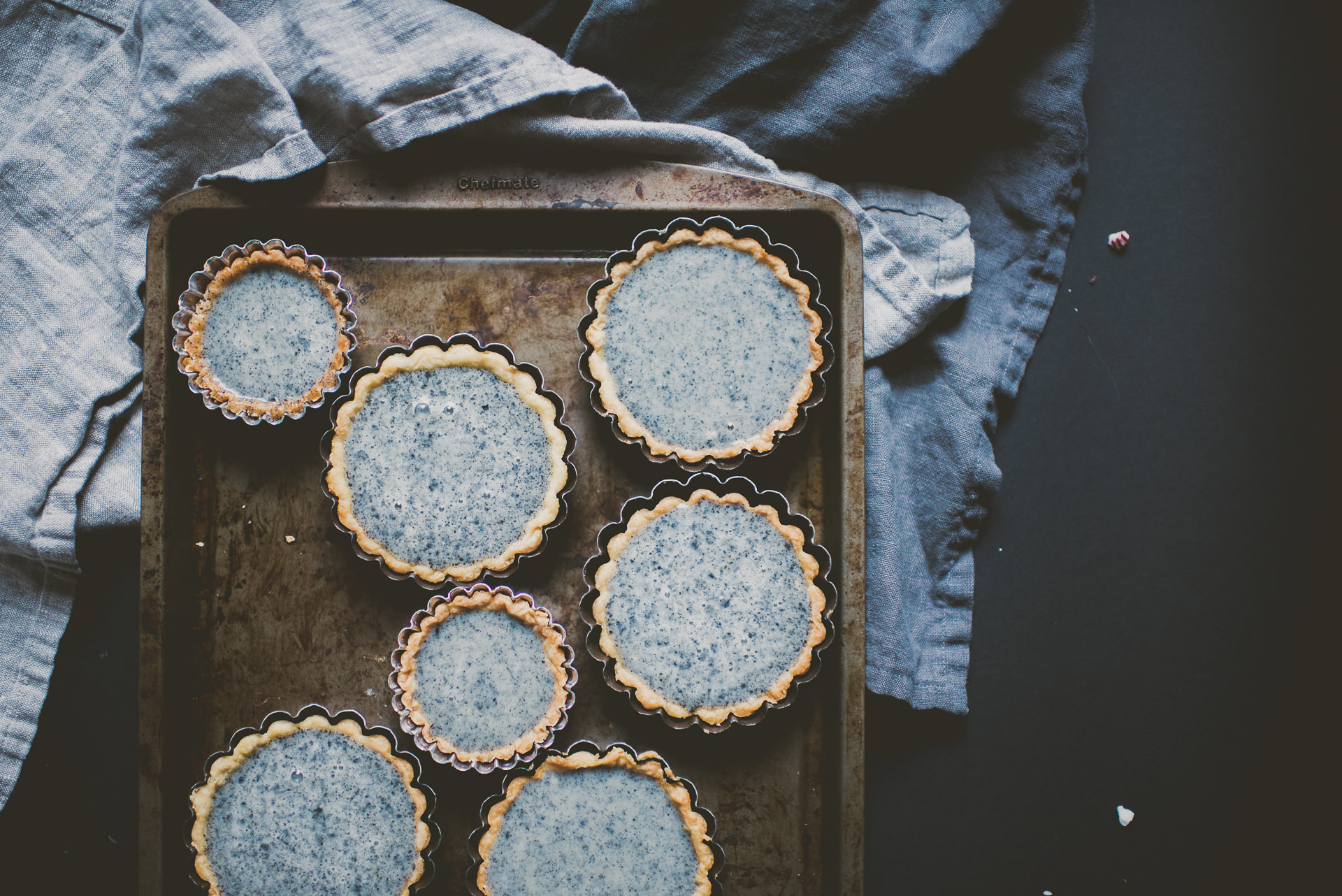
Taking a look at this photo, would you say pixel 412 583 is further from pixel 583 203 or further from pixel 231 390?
pixel 583 203

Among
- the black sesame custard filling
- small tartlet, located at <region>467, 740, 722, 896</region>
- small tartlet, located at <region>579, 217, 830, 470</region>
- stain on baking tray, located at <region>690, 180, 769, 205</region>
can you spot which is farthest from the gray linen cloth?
the black sesame custard filling

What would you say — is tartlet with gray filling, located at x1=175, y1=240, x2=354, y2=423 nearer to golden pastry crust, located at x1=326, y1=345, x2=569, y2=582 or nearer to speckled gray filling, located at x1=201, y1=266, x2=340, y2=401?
speckled gray filling, located at x1=201, y1=266, x2=340, y2=401

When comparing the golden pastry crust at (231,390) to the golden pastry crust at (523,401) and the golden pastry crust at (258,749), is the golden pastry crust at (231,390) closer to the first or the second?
the golden pastry crust at (523,401)

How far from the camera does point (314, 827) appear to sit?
6.25ft

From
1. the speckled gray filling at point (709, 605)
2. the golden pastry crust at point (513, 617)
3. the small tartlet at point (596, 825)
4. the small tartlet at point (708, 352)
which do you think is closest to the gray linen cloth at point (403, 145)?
the small tartlet at point (708, 352)

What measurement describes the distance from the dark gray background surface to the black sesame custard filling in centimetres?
57

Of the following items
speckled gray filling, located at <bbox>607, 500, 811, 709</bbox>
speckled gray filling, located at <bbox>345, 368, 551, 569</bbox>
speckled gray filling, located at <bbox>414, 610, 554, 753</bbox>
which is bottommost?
speckled gray filling, located at <bbox>414, 610, 554, 753</bbox>

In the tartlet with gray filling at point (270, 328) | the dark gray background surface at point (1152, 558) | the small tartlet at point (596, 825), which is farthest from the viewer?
the dark gray background surface at point (1152, 558)

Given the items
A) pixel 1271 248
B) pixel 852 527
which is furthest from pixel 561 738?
pixel 1271 248

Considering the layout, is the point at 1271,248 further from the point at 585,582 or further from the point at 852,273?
the point at 585,582

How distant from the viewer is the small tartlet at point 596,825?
1.88 meters

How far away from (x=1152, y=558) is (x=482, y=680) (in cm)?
194

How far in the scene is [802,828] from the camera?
2.01 meters

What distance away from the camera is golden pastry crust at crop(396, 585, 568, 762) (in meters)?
1.91
